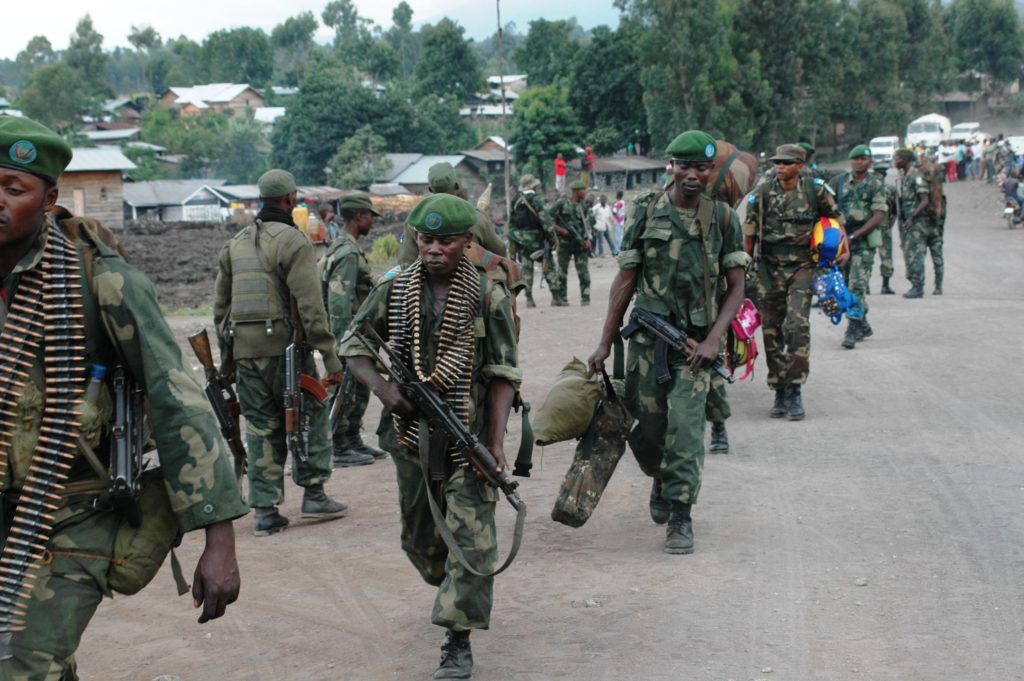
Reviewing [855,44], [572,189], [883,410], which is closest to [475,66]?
[855,44]

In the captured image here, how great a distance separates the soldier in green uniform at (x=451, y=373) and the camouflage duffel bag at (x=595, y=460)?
5.02 feet

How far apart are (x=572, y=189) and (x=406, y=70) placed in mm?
150859

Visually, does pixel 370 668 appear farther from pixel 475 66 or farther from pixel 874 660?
pixel 475 66

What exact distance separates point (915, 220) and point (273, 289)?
1310 centimetres

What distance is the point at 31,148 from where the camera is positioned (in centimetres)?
360

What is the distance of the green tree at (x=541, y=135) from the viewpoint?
6738 centimetres

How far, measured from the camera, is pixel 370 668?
573 cm

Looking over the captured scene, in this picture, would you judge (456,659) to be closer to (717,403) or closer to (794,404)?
(717,403)

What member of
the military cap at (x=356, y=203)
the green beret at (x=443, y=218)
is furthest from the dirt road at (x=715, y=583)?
the military cap at (x=356, y=203)

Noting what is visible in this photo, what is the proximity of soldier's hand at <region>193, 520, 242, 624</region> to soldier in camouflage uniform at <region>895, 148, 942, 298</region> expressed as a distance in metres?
16.5

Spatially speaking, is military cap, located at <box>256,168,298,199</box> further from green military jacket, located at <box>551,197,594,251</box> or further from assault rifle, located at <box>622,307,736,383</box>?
green military jacket, located at <box>551,197,594,251</box>

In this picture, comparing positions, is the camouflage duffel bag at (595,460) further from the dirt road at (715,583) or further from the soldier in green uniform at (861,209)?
the soldier in green uniform at (861,209)

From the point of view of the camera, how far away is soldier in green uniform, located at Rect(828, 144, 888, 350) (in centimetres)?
1473

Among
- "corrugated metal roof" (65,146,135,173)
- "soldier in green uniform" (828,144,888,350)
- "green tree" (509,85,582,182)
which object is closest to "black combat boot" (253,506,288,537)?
"soldier in green uniform" (828,144,888,350)
